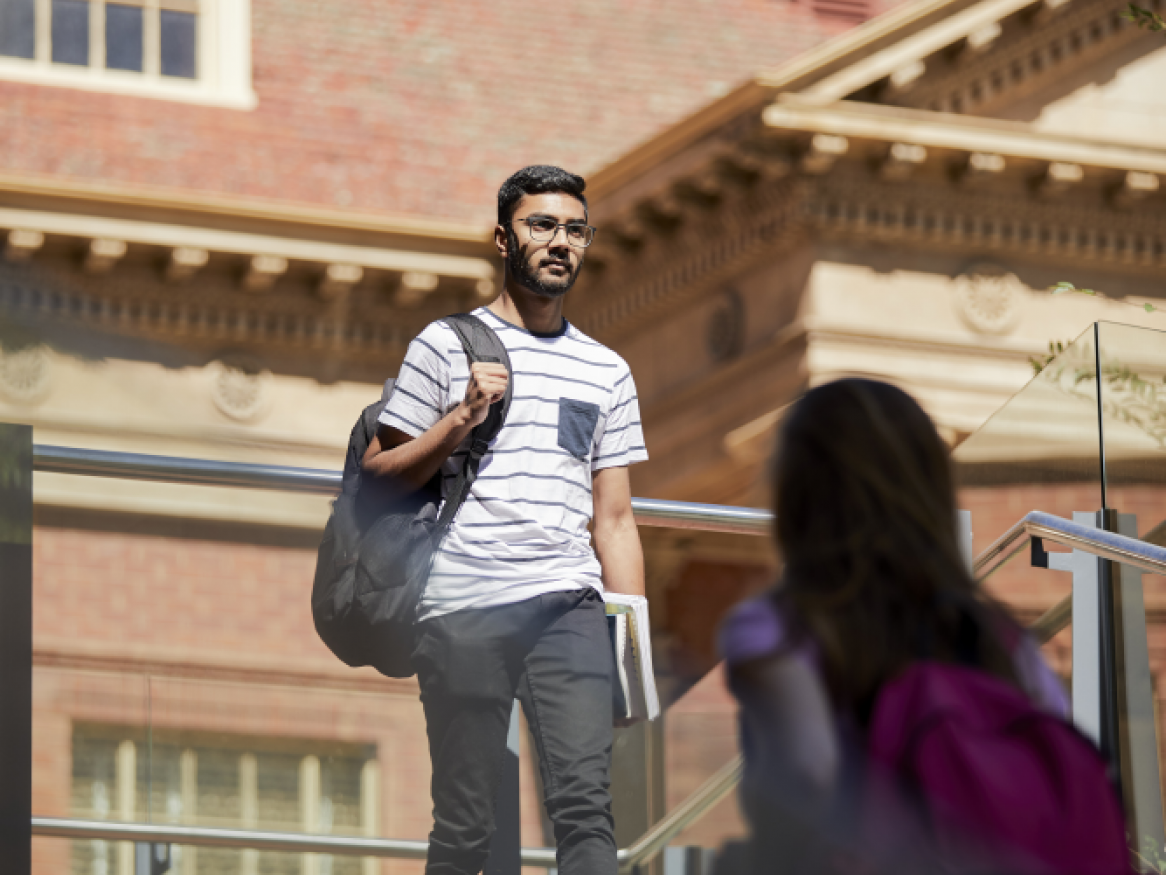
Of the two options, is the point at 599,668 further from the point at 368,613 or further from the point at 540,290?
the point at 540,290

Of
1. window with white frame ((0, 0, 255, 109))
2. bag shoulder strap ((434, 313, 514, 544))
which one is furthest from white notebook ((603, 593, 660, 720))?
window with white frame ((0, 0, 255, 109))

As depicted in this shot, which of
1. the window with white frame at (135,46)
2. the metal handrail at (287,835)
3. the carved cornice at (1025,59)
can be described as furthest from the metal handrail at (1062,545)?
the window with white frame at (135,46)

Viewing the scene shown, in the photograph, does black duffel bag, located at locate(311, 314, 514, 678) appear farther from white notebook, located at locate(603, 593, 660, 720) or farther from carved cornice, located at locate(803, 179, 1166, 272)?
carved cornice, located at locate(803, 179, 1166, 272)

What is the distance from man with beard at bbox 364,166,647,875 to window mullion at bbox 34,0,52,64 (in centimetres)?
1474

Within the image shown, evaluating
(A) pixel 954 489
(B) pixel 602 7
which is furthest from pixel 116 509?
(B) pixel 602 7

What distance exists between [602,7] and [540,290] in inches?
641

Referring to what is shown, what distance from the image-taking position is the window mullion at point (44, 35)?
1852cm

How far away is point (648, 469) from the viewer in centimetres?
1636

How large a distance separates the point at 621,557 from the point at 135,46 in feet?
49.3

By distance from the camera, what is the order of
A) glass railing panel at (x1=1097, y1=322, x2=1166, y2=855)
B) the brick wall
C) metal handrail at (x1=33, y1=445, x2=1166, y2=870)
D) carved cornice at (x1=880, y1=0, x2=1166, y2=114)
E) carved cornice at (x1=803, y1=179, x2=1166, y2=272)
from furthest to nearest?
the brick wall → carved cornice at (x1=880, y1=0, x2=1166, y2=114) → carved cornice at (x1=803, y1=179, x2=1166, y2=272) → glass railing panel at (x1=1097, y1=322, x2=1166, y2=855) → metal handrail at (x1=33, y1=445, x2=1166, y2=870)

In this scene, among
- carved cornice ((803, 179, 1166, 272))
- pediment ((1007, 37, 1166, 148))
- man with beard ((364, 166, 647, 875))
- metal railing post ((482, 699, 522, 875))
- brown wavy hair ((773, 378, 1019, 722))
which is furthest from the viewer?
pediment ((1007, 37, 1166, 148))

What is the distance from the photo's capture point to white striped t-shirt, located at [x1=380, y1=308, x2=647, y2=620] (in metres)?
4.64

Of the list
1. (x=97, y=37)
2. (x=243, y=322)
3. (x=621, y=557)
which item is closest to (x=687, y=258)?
(x=243, y=322)

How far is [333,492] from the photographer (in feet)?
17.5
